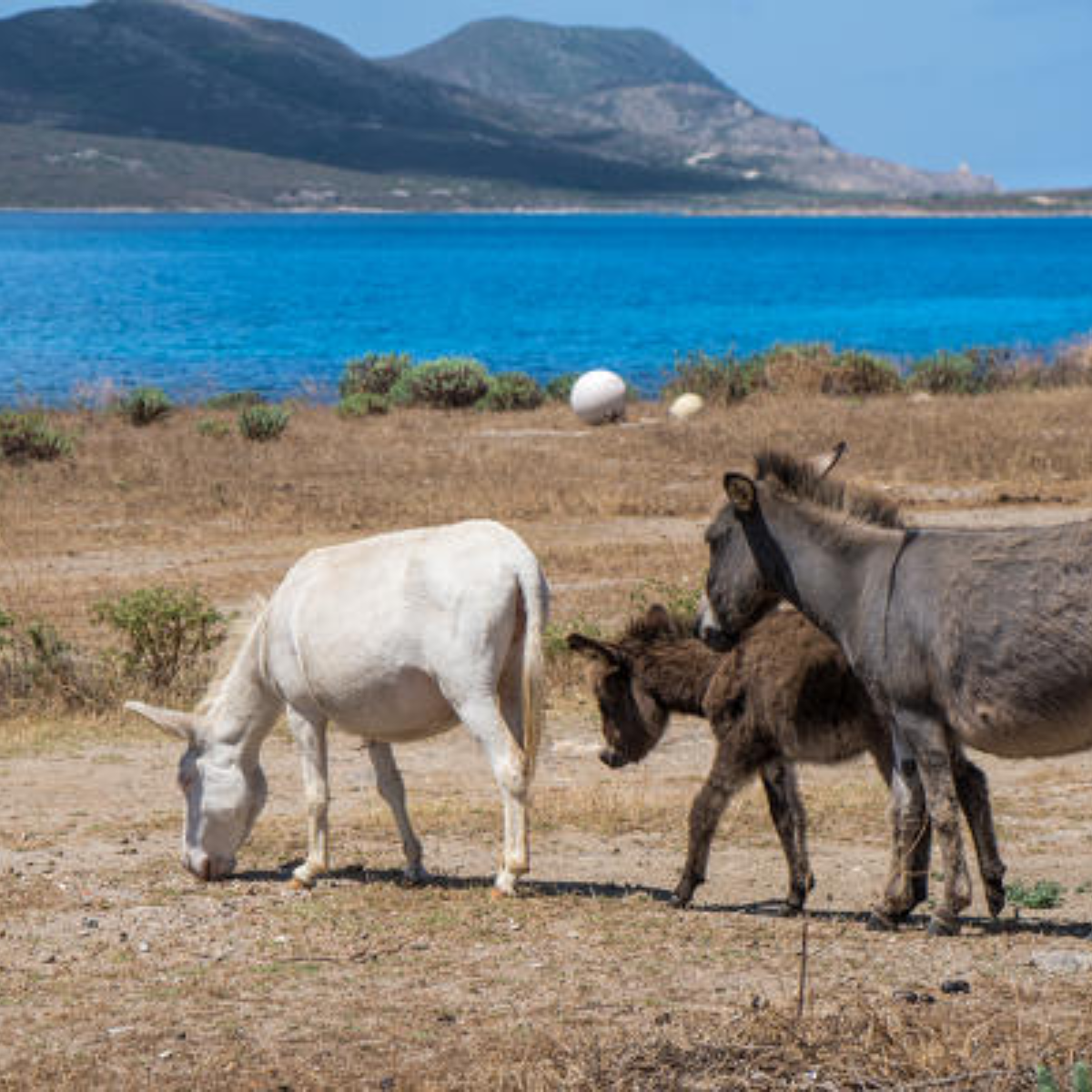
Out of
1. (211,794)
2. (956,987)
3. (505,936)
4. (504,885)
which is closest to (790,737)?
(504,885)

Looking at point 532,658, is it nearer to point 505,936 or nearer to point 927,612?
point 505,936

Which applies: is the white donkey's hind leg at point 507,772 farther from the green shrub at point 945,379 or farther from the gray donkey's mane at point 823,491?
the green shrub at point 945,379

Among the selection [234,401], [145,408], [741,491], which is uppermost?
[741,491]

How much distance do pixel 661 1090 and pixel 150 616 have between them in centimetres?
959

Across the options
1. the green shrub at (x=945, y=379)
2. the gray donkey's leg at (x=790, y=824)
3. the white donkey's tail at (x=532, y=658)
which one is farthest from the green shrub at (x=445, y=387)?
the gray donkey's leg at (x=790, y=824)

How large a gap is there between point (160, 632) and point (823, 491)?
7.77m

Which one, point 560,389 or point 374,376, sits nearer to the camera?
point 560,389

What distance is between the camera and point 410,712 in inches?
347

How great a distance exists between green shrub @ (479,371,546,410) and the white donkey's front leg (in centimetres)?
2668

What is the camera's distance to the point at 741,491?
322 inches

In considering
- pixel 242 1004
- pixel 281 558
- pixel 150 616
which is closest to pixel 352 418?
pixel 281 558

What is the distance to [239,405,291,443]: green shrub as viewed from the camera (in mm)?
30078

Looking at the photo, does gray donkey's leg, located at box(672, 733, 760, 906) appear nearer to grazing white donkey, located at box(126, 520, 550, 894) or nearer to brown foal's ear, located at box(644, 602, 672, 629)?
grazing white donkey, located at box(126, 520, 550, 894)

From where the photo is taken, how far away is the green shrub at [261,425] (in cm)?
3008
